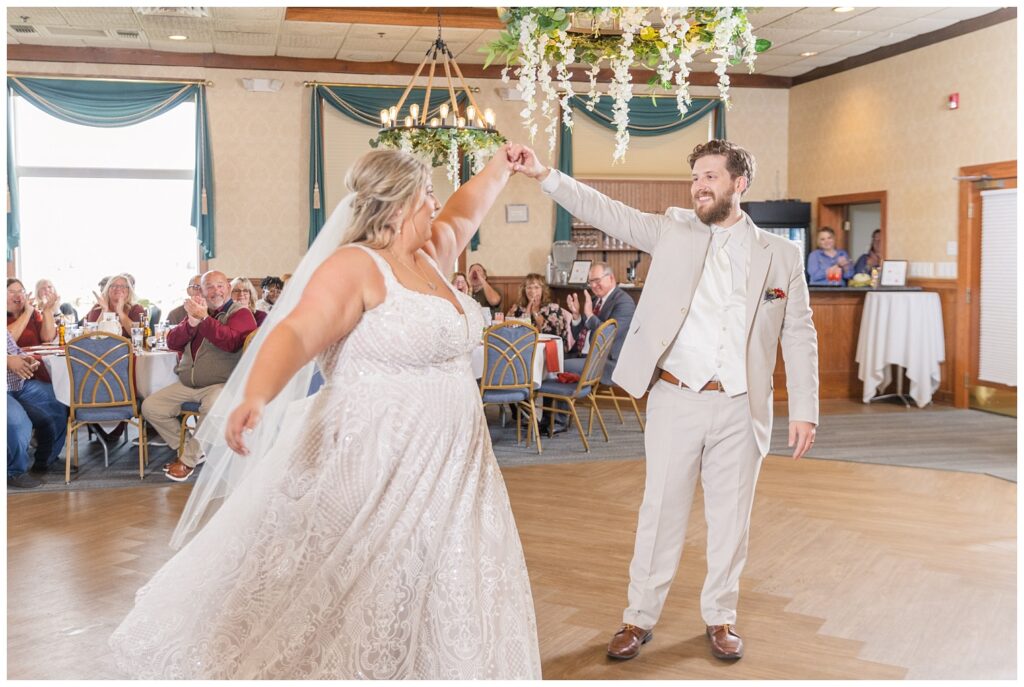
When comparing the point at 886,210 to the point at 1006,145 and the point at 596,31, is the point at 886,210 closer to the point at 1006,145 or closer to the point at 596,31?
the point at 1006,145

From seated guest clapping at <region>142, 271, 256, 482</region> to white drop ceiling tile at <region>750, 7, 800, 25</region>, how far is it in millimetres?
5686

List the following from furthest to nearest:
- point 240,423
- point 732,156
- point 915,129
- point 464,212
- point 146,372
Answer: point 915,129
point 146,372
point 732,156
point 464,212
point 240,423

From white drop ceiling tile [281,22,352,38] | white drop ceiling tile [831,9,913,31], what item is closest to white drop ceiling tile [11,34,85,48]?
white drop ceiling tile [281,22,352,38]

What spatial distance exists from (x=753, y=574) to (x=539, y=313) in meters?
4.95

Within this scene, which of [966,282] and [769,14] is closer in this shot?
[769,14]

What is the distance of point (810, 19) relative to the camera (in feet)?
31.9

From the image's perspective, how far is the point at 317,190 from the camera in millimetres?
11516

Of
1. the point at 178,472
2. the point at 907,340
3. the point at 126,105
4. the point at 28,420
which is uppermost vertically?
the point at 126,105

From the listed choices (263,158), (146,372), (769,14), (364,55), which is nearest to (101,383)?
(146,372)

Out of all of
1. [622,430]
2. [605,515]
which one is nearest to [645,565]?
[605,515]

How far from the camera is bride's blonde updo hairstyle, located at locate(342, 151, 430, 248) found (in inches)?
101

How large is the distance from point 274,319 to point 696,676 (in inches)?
72.0

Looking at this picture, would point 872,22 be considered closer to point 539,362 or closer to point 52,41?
point 539,362

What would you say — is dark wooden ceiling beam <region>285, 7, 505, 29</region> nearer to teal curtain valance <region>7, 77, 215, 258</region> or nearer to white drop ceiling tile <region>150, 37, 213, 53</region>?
white drop ceiling tile <region>150, 37, 213, 53</region>
